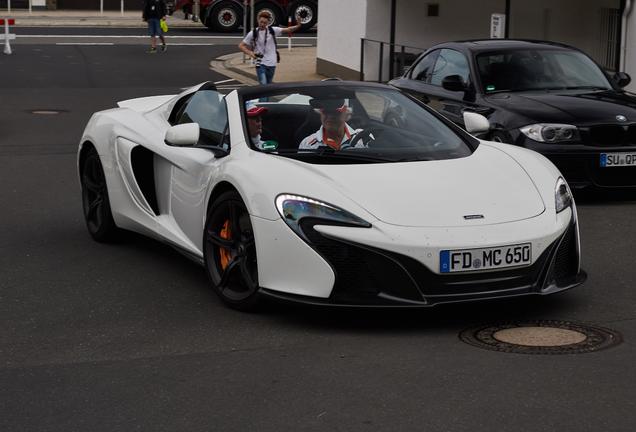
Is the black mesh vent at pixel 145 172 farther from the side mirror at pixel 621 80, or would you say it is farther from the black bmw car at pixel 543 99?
the side mirror at pixel 621 80

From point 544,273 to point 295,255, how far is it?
134cm

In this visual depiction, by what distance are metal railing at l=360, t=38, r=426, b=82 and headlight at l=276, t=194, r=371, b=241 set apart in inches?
569

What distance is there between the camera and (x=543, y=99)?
11.7 metres

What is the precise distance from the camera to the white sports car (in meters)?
6.66

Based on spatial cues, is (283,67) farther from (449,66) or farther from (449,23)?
(449,66)

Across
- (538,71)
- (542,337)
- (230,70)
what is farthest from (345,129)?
(230,70)

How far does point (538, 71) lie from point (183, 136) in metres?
5.60

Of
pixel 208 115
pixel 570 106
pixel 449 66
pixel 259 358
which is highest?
pixel 449 66

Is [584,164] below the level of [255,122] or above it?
below

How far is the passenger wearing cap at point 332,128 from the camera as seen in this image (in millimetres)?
7738

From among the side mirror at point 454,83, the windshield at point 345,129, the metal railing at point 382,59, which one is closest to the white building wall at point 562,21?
the metal railing at point 382,59

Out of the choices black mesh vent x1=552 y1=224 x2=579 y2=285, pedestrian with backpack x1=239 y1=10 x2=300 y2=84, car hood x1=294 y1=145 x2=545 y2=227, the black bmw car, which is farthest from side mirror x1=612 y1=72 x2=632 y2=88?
pedestrian with backpack x1=239 y1=10 x2=300 y2=84

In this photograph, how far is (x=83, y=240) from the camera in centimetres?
972

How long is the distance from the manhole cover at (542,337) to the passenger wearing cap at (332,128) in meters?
1.54
